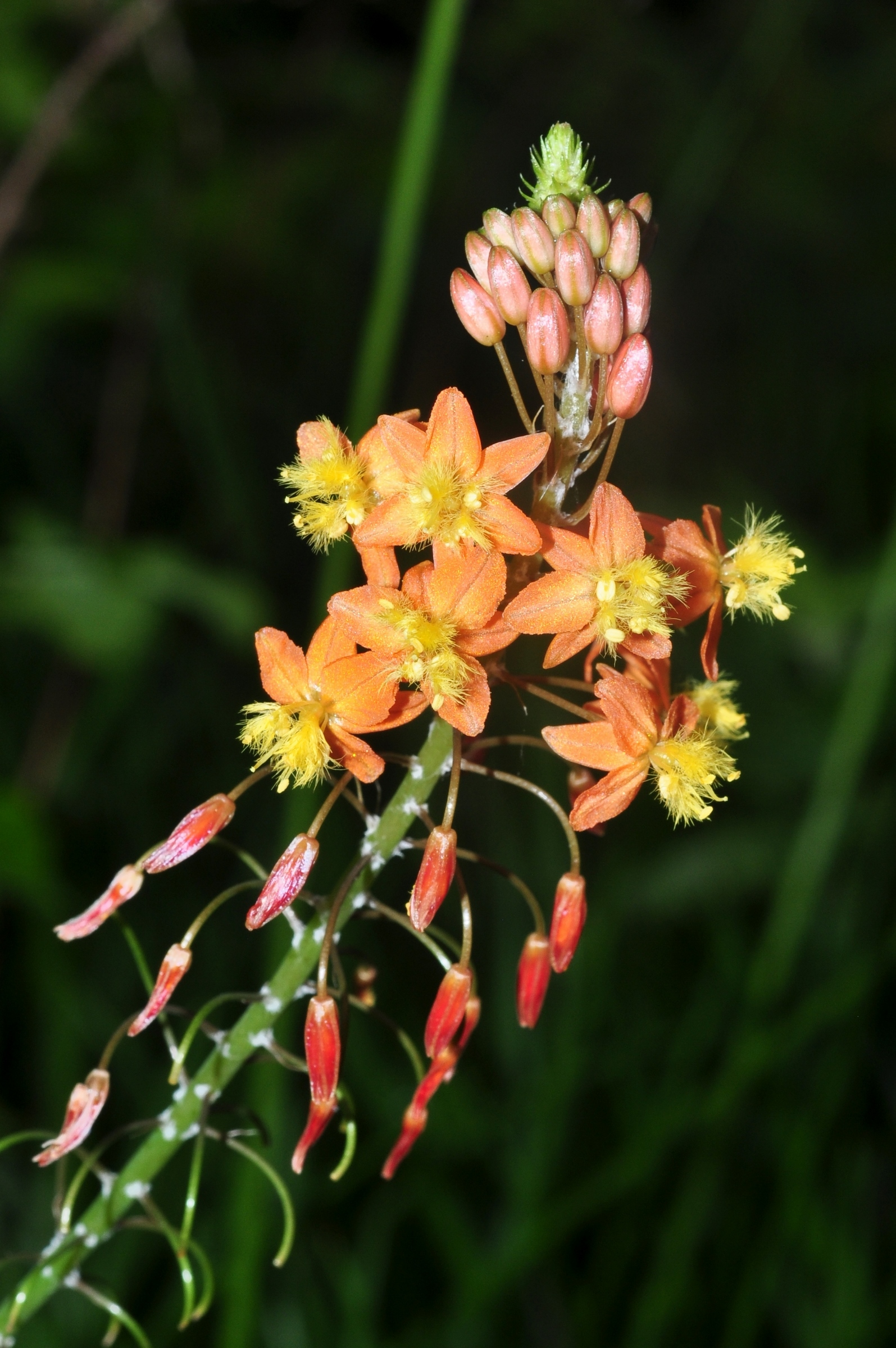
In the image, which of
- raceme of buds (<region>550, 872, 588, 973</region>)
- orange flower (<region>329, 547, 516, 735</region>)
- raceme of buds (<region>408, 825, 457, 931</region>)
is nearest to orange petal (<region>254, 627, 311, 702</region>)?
orange flower (<region>329, 547, 516, 735</region>)

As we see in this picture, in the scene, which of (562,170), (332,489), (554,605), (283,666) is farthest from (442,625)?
(562,170)

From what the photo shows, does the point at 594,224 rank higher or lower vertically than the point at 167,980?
higher

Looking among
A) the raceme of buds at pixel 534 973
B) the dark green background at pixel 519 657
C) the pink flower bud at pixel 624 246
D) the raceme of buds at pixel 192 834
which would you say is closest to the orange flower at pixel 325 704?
the raceme of buds at pixel 192 834

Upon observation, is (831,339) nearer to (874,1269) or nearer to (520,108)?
(520,108)

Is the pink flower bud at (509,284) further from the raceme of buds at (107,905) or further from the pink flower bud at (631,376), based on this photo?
the raceme of buds at (107,905)

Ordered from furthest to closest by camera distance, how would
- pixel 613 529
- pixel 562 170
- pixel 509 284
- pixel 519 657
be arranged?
pixel 519 657
pixel 562 170
pixel 509 284
pixel 613 529

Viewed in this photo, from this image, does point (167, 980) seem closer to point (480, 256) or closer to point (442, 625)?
point (442, 625)

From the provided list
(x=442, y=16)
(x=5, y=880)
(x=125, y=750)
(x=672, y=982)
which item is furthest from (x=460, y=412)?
(x=125, y=750)
